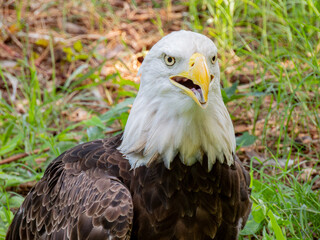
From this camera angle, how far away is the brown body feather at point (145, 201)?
3084mm

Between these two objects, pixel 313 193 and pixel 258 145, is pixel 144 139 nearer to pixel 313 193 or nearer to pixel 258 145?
pixel 313 193

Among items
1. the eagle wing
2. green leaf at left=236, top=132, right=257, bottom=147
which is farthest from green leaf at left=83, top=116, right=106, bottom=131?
green leaf at left=236, top=132, right=257, bottom=147

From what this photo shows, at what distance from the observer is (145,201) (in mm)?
3152

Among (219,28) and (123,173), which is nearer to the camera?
(123,173)

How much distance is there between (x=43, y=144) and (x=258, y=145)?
77.7 inches

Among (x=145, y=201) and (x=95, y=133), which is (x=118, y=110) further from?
(x=145, y=201)

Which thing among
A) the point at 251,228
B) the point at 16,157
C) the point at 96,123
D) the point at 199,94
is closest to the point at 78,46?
the point at 16,157

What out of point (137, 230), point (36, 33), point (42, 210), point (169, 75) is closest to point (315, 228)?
point (137, 230)

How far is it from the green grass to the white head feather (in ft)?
2.04

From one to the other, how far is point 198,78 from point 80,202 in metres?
1.06

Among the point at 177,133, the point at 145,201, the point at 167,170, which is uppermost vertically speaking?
the point at 177,133

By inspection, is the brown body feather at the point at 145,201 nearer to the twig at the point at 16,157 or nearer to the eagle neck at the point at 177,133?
the eagle neck at the point at 177,133

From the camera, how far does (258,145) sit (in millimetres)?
5059

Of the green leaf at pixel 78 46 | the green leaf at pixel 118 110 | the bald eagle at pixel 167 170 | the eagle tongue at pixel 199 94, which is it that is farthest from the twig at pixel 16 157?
the eagle tongue at pixel 199 94
